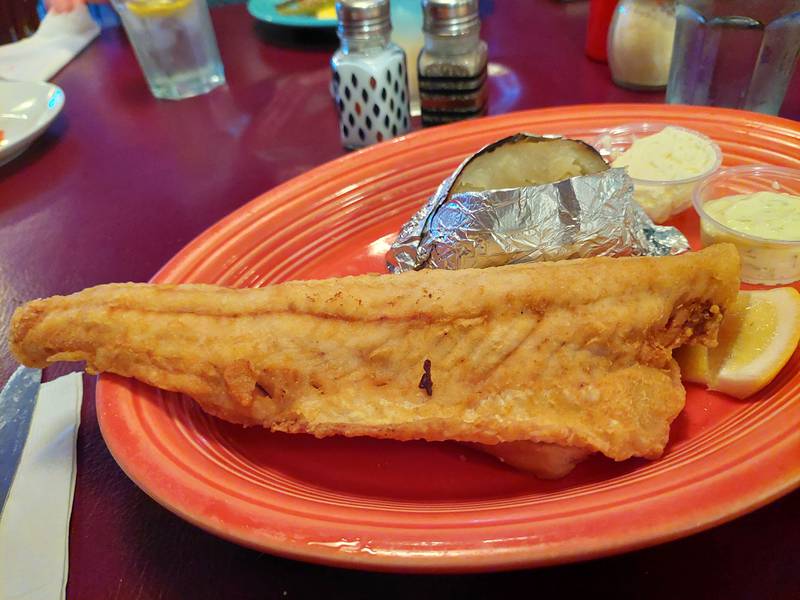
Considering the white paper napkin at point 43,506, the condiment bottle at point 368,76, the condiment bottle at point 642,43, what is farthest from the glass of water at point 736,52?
the white paper napkin at point 43,506

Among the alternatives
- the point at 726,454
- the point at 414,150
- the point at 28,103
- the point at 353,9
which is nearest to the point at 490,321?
the point at 726,454

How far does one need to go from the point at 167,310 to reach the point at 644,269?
77 cm

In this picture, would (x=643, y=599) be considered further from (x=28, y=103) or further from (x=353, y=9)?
(x=28, y=103)

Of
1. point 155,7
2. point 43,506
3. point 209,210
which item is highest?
point 155,7

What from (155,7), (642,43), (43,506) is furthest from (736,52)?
(155,7)

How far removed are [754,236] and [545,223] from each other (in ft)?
1.36

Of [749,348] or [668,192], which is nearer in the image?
[749,348]

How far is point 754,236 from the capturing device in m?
1.14

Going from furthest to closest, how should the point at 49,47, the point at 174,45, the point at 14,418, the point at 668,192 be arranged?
the point at 49,47
the point at 174,45
the point at 668,192
the point at 14,418

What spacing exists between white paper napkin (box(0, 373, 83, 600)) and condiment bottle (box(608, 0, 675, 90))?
6.28 ft

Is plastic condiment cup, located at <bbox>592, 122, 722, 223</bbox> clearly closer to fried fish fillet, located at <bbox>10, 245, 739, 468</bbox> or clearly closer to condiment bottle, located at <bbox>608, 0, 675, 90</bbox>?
fried fish fillet, located at <bbox>10, 245, 739, 468</bbox>

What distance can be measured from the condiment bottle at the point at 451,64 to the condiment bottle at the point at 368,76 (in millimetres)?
79

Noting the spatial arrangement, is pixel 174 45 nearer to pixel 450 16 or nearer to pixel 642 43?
pixel 450 16

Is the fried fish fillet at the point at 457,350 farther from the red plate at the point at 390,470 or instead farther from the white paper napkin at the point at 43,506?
the white paper napkin at the point at 43,506
